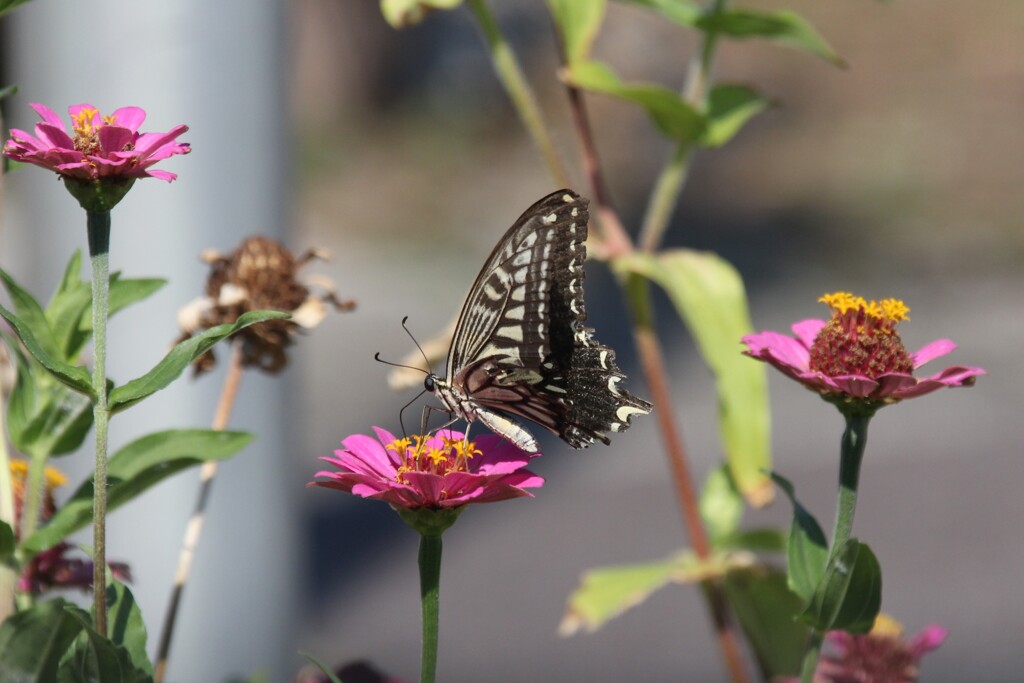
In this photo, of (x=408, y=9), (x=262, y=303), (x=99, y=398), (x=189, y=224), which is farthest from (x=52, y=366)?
(x=189, y=224)

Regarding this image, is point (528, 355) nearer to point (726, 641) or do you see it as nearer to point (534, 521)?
point (726, 641)

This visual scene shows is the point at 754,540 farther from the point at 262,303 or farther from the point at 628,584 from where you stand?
the point at 262,303

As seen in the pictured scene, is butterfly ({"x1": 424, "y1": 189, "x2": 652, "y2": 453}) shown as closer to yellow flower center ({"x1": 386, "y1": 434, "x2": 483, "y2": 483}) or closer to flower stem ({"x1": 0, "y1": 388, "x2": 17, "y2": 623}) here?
yellow flower center ({"x1": 386, "y1": 434, "x2": 483, "y2": 483})

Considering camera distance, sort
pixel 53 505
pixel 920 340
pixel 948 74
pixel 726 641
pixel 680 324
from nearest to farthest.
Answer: pixel 53 505 → pixel 726 641 → pixel 920 340 → pixel 680 324 → pixel 948 74

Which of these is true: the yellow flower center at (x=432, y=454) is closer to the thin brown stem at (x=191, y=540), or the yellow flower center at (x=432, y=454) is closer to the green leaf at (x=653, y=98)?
the thin brown stem at (x=191, y=540)

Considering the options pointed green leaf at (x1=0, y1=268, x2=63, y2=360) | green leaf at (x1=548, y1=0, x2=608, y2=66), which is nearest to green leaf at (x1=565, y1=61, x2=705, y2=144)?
green leaf at (x1=548, y1=0, x2=608, y2=66)

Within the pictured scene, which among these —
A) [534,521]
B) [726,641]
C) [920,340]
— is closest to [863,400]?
[726,641]
